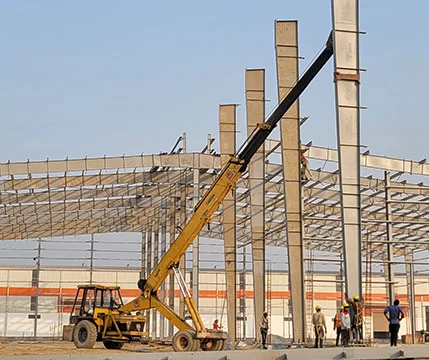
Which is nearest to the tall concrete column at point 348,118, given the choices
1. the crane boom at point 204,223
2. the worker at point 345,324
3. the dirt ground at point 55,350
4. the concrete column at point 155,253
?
the crane boom at point 204,223

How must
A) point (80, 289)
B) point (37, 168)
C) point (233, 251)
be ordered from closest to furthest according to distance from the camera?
point (80, 289), point (37, 168), point (233, 251)

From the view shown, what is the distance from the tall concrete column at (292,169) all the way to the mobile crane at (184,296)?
419 centimetres

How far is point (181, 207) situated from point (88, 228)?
33.1 feet

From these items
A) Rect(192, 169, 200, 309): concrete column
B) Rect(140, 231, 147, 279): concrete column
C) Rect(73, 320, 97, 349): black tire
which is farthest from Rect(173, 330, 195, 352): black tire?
Rect(140, 231, 147, 279): concrete column

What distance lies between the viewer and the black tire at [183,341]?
907 inches

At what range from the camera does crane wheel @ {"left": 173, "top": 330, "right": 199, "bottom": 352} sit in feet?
75.6

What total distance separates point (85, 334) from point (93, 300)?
140 centimetres

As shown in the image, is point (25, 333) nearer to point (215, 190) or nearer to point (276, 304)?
point (276, 304)

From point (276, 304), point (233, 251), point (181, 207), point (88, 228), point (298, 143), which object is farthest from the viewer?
point (276, 304)

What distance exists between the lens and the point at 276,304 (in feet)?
185

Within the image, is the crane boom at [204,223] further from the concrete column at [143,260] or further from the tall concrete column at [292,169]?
the concrete column at [143,260]

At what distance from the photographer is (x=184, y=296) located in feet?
77.5

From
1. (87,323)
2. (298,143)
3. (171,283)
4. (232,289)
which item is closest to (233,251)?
(232,289)

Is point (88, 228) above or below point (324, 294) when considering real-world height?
above
